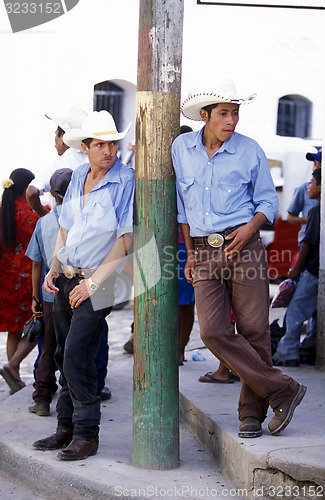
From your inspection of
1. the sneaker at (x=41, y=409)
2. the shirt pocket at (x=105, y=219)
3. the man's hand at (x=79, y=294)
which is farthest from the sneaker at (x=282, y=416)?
the sneaker at (x=41, y=409)

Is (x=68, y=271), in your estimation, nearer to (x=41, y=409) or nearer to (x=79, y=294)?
(x=79, y=294)

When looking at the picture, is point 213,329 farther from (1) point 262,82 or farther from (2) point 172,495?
(1) point 262,82

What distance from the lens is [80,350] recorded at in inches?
209

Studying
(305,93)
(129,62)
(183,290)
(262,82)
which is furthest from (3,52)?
(183,290)

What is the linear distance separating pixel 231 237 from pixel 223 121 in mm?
615

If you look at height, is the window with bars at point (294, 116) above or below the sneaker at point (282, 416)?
above

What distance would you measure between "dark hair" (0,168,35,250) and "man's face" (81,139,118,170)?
257 centimetres

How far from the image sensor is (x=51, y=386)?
677 centimetres

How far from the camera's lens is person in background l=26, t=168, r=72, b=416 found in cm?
657

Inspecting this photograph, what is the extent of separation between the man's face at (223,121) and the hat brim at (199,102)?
0.05m

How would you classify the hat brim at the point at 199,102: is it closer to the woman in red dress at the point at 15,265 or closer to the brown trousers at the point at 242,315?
the brown trousers at the point at 242,315

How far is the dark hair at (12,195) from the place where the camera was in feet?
26.1

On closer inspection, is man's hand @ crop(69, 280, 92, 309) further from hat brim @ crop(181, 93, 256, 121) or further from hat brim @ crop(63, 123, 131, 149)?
hat brim @ crop(181, 93, 256, 121)

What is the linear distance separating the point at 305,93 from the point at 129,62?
176 inches
